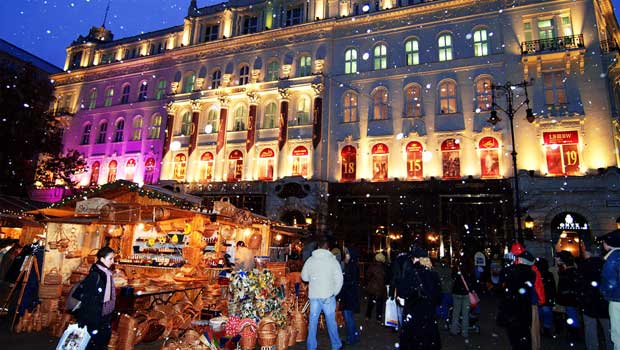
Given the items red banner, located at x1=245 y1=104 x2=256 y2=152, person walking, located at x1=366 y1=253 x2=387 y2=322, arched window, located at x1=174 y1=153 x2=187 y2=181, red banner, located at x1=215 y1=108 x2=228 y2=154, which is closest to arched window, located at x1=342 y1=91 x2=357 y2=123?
red banner, located at x1=245 y1=104 x2=256 y2=152

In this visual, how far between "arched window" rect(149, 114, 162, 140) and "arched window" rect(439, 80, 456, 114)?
21417 mm

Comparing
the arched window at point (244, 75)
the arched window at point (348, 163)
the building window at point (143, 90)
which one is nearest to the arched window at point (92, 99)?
the building window at point (143, 90)

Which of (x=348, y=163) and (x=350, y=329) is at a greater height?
(x=348, y=163)

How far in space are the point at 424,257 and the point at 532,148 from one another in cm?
1717

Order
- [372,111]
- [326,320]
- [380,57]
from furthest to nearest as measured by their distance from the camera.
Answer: [380,57]
[372,111]
[326,320]

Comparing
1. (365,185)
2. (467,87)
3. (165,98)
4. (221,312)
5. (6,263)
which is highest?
(165,98)

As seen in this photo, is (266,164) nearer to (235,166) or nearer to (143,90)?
(235,166)

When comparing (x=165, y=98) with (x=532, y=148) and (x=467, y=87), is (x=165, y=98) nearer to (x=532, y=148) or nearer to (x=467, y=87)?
(x=467, y=87)

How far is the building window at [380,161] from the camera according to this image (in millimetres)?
22234

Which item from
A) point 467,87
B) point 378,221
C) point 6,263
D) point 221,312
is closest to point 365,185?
point 378,221

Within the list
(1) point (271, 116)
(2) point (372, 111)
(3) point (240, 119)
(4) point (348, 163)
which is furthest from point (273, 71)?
(4) point (348, 163)

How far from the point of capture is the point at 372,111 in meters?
23.2

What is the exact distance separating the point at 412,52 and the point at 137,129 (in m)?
22.4

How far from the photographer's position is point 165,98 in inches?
1152
